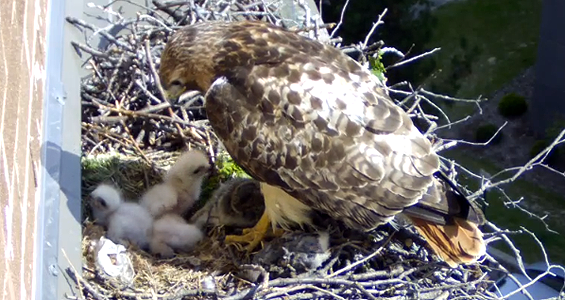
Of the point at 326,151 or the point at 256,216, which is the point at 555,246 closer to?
the point at 256,216

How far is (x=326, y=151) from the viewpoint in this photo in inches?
137

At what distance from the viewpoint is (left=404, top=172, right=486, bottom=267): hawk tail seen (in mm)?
3621

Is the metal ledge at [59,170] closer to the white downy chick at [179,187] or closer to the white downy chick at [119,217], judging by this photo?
the white downy chick at [119,217]

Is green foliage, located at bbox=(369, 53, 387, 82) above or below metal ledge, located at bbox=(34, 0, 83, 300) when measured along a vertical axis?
below

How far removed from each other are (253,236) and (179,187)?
0.44m

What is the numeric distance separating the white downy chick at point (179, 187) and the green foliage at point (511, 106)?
35.8ft

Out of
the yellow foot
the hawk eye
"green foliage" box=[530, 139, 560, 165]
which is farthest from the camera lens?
"green foliage" box=[530, 139, 560, 165]

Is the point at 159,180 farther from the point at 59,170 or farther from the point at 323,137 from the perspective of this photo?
the point at 323,137

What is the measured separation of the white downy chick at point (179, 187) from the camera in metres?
4.11

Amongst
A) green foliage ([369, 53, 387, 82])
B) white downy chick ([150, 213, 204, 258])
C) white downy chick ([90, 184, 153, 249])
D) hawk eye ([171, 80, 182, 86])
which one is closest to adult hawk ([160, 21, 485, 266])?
hawk eye ([171, 80, 182, 86])

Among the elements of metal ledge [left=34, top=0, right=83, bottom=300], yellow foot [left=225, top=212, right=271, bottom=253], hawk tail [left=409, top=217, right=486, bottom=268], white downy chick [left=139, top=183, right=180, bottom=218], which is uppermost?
metal ledge [left=34, top=0, right=83, bottom=300]

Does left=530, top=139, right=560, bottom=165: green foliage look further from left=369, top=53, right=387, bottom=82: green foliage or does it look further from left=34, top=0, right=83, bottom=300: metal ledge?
left=34, top=0, right=83, bottom=300: metal ledge

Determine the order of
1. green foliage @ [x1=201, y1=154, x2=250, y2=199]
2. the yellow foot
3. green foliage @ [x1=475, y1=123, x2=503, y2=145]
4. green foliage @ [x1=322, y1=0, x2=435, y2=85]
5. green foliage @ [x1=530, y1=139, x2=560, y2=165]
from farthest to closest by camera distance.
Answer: green foliage @ [x1=475, y1=123, x2=503, y2=145] < green foliage @ [x1=530, y1=139, x2=560, y2=165] < green foliage @ [x1=322, y1=0, x2=435, y2=85] < green foliage @ [x1=201, y1=154, x2=250, y2=199] < the yellow foot

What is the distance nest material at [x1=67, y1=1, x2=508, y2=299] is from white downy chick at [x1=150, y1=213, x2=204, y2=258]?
0.06 m
